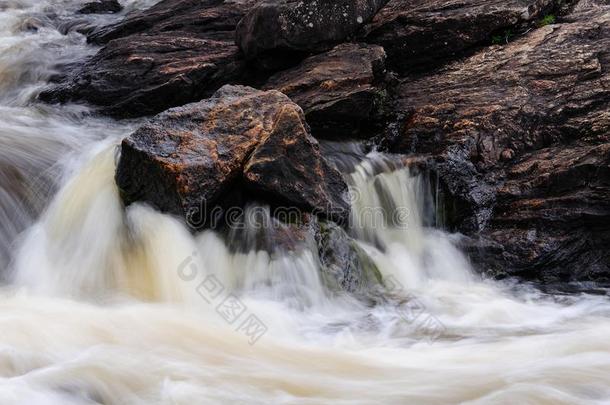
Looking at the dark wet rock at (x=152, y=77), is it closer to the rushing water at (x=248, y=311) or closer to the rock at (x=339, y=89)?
the rushing water at (x=248, y=311)

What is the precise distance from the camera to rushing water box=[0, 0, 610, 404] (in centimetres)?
379

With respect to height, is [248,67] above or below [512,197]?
above

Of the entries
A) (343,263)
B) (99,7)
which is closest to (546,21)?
(343,263)

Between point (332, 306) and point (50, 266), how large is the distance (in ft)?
8.40

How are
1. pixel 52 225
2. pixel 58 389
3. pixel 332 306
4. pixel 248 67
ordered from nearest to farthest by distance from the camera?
pixel 58 389
pixel 332 306
pixel 52 225
pixel 248 67

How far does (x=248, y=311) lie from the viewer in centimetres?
509

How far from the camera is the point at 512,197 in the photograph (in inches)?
264

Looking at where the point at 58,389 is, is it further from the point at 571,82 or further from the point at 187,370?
the point at 571,82

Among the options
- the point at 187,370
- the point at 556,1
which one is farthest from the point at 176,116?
the point at 556,1

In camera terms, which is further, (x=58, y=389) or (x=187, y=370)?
(x=187, y=370)

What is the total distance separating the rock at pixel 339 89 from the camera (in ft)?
23.8

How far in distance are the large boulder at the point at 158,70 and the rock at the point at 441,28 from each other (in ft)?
6.97

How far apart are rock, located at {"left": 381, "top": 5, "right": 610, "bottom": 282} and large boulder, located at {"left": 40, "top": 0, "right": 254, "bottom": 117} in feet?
8.87

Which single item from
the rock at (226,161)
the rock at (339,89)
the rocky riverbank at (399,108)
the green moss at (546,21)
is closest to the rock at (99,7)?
the rocky riverbank at (399,108)
